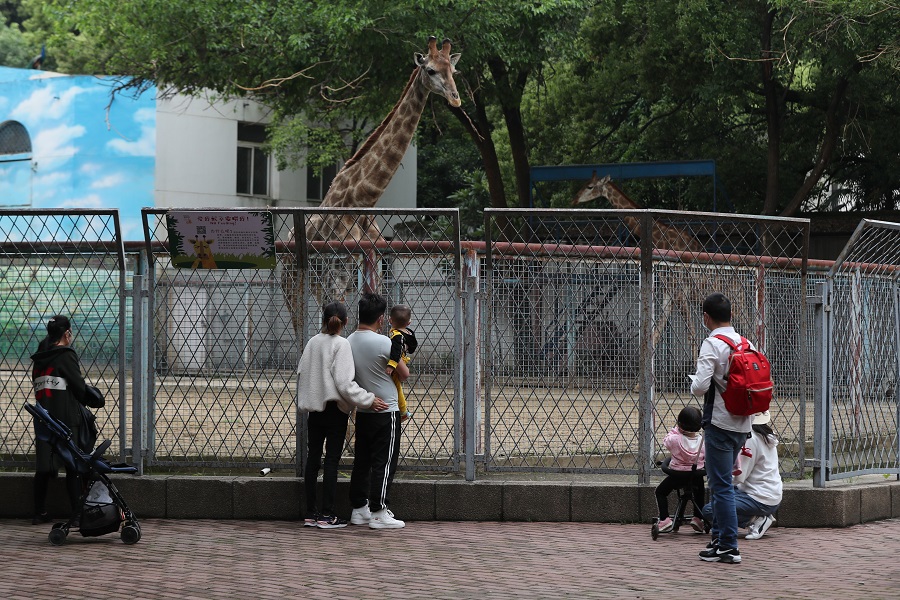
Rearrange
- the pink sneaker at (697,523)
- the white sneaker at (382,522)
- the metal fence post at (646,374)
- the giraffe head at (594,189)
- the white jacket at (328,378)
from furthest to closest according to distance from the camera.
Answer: the giraffe head at (594,189) → the metal fence post at (646,374) → the white sneaker at (382,522) → the pink sneaker at (697,523) → the white jacket at (328,378)

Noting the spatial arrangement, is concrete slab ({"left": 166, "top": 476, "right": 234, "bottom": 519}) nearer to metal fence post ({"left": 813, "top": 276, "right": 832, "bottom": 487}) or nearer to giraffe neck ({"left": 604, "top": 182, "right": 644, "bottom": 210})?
metal fence post ({"left": 813, "top": 276, "right": 832, "bottom": 487})

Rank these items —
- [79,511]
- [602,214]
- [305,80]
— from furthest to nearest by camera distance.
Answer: [305,80] < [602,214] < [79,511]

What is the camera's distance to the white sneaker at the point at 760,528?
8.34 metres

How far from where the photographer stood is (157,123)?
28.4 metres

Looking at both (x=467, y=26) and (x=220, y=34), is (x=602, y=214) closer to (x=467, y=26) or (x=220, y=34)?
(x=467, y=26)

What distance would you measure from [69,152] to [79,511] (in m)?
22.8

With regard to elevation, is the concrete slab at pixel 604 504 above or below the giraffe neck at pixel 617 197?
below

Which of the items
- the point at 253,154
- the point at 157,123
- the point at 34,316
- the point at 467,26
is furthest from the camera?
the point at 253,154

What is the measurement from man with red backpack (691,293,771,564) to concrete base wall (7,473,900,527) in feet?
4.83

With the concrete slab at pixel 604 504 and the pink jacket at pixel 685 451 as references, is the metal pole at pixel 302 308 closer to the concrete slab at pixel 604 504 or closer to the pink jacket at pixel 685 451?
the concrete slab at pixel 604 504

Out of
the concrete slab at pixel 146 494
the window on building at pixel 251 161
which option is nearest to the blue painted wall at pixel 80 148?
the window on building at pixel 251 161

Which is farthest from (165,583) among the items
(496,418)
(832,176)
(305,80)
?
(832,176)

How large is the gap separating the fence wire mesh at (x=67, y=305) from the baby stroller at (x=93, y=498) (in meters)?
1.15

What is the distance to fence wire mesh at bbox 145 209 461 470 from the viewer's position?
9086 millimetres
